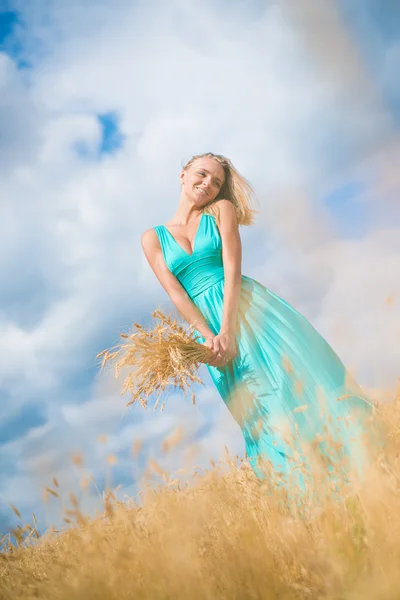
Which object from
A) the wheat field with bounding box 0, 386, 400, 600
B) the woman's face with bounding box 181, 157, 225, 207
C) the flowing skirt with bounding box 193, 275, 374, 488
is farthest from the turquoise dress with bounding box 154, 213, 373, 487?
the wheat field with bounding box 0, 386, 400, 600

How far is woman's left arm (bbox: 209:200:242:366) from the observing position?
320 cm

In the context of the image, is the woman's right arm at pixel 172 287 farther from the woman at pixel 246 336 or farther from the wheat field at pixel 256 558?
the wheat field at pixel 256 558

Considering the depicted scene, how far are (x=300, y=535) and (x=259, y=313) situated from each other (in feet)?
6.61

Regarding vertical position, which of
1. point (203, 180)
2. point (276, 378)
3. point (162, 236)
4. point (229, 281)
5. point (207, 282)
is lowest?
point (276, 378)

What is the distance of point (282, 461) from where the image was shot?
2.95m

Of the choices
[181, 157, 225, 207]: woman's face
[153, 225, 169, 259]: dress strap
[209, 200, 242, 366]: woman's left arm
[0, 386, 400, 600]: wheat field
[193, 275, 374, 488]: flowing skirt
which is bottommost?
[0, 386, 400, 600]: wheat field

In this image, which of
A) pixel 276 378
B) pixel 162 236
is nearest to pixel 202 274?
pixel 162 236

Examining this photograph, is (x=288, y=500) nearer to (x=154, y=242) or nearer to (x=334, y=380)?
(x=334, y=380)

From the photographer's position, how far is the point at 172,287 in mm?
3602

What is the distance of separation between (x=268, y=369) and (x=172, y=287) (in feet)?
3.03

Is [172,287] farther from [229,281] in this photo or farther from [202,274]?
[229,281]

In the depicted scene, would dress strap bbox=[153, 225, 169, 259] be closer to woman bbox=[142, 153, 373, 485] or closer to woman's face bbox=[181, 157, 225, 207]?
woman bbox=[142, 153, 373, 485]

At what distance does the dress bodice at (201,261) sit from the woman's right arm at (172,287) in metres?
0.06

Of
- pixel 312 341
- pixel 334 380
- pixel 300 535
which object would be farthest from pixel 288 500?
pixel 312 341
